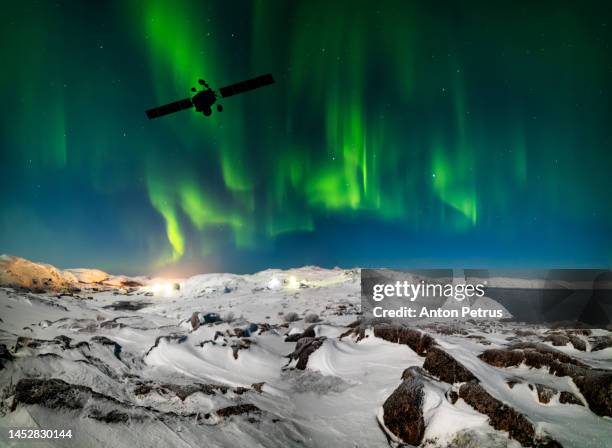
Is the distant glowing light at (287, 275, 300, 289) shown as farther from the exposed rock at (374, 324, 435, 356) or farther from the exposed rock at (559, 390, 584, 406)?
the exposed rock at (559, 390, 584, 406)

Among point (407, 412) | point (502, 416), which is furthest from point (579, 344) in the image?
point (407, 412)

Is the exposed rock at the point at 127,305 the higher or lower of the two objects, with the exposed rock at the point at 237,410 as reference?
lower

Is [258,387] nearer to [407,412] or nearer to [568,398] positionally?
[407,412]

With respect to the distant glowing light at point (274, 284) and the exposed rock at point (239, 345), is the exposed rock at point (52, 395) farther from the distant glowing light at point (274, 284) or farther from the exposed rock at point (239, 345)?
the distant glowing light at point (274, 284)

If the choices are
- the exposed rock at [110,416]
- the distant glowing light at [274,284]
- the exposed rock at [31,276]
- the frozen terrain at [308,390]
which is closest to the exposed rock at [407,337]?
the frozen terrain at [308,390]

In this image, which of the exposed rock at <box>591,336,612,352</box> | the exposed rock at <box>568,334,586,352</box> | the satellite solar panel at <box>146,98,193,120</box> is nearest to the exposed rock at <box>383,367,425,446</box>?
the exposed rock at <box>568,334,586,352</box>

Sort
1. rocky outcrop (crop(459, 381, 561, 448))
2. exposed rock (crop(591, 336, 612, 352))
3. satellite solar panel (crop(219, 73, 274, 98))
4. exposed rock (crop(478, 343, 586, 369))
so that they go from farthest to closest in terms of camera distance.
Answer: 1. exposed rock (crop(591, 336, 612, 352))
2. satellite solar panel (crop(219, 73, 274, 98))
3. exposed rock (crop(478, 343, 586, 369))
4. rocky outcrop (crop(459, 381, 561, 448))
